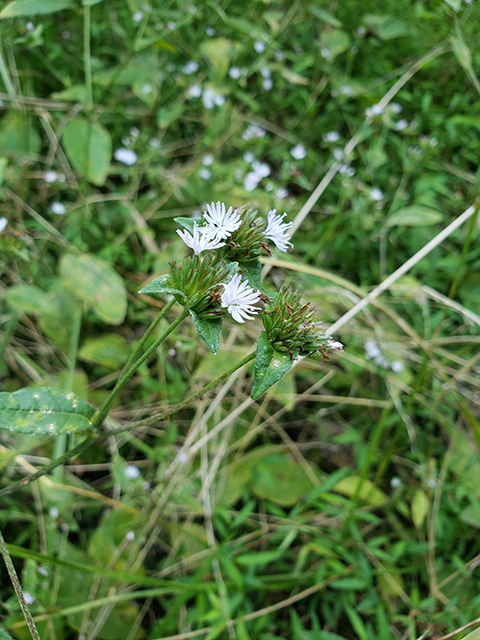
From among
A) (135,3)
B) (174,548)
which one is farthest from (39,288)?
(135,3)

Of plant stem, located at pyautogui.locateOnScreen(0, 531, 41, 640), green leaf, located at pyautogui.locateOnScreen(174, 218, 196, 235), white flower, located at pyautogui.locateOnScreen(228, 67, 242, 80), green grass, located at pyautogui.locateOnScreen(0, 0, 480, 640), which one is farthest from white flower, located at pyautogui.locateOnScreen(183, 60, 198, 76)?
plant stem, located at pyautogui.locateOnScreen(0, 531, 41, 640)

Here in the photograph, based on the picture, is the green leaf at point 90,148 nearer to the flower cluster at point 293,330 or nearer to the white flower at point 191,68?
the white flower at point 191,68

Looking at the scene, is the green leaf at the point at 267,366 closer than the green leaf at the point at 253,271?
Yes

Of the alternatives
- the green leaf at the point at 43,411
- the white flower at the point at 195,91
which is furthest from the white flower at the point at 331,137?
the green leaf at the point at 43,411

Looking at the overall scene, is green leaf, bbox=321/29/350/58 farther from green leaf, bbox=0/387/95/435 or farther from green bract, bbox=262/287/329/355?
green leaf, bbox=0/387/95/435

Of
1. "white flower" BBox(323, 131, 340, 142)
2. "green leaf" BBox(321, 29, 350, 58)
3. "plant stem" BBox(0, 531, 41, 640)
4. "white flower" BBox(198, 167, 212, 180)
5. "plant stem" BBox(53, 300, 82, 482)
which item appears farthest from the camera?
"green leaf" BBox(321, 29, 350, 58)

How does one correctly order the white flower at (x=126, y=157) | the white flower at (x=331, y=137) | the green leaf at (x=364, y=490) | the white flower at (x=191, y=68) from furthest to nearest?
1. the white flower at (x=191, y=68)
2. the white flower at (x=331, y=137)
3. the white flower at (x=126, y=157)
4. the green leaf at (x=364, y=490)

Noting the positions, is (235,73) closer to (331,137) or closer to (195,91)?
(195,91)
